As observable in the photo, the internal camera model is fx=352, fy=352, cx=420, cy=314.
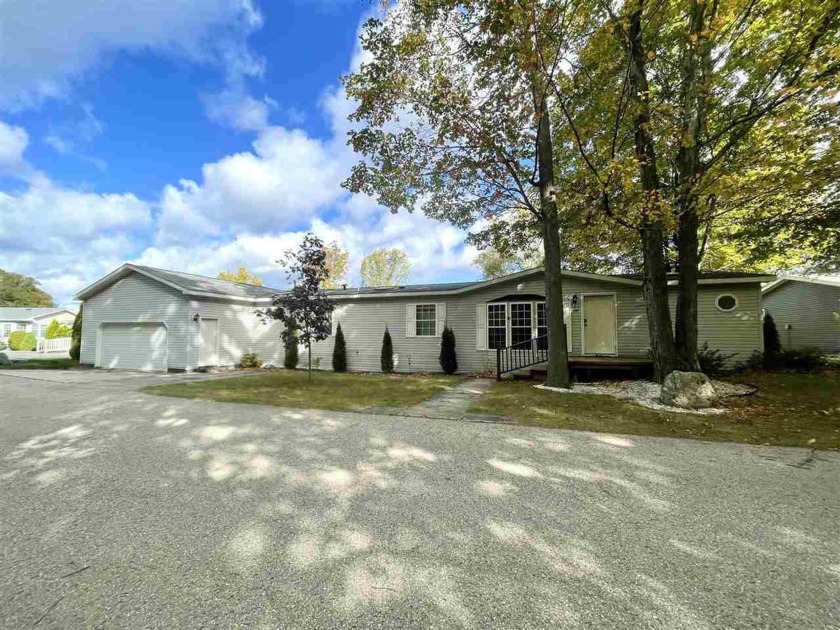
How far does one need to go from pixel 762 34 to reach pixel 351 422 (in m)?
12.5

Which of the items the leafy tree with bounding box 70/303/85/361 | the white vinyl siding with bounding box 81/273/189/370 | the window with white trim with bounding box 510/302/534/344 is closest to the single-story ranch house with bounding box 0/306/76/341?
the leafy tree with bounding box 70/303/85/361

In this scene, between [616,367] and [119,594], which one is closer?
[119,594]

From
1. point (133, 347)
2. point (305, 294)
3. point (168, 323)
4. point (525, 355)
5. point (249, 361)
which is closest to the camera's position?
point (305, 294)

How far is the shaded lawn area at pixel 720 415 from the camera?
4.91 m

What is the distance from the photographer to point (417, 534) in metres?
2.46

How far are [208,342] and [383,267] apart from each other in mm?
22515

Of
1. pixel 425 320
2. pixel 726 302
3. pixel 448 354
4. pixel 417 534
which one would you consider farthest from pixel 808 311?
pixel 417 534

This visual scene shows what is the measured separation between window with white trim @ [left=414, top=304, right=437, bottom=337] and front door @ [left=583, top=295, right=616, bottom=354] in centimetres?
511

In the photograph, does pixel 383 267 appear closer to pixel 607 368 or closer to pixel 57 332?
pixel 57 332

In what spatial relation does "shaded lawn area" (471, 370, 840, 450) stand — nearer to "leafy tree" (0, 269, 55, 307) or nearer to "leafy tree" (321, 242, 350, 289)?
"leafy tree" (321, 242, 350, 289)

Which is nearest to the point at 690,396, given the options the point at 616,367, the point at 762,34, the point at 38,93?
the point at 616,367

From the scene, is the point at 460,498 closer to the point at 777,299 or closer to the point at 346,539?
the point at 346,539

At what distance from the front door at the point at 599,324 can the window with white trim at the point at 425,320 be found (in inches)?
201

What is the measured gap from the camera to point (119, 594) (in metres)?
1.88
